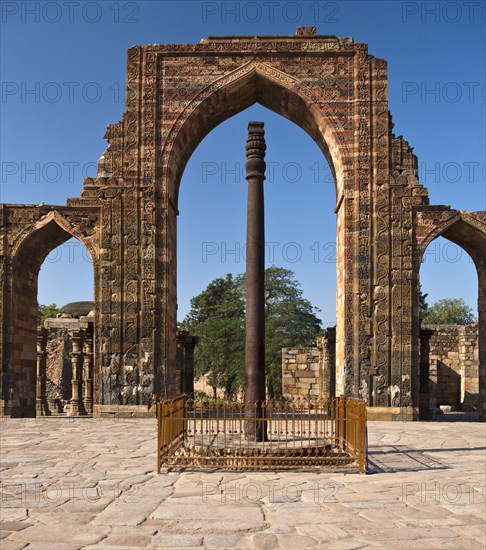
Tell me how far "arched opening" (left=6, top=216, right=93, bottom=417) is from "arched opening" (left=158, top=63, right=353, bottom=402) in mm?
2574

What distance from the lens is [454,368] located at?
20.7m

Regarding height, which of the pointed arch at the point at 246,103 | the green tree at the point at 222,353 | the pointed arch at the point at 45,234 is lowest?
the green tree at the point at 222,353

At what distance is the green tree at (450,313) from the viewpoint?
2066 inches

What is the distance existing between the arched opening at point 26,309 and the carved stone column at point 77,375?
2493 millimetres

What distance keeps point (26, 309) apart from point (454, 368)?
13962 mm

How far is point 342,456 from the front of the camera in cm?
704

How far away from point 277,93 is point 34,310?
7.76m

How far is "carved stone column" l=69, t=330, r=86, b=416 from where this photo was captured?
56.2 ft

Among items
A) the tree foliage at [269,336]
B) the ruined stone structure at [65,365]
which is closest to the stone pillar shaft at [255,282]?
the ruined stone structure at [65,365]

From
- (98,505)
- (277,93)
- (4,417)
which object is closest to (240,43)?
(277,93)

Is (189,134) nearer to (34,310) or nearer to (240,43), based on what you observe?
(240,43)

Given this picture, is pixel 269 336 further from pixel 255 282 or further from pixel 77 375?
pixel 255 282

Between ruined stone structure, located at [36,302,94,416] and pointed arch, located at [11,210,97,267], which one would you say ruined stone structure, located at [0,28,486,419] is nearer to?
pointed arch, located at [11,210,97,267]

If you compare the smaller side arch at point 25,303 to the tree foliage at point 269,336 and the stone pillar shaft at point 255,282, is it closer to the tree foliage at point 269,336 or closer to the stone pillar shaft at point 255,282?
the stone pillar shaft at point 255,282
